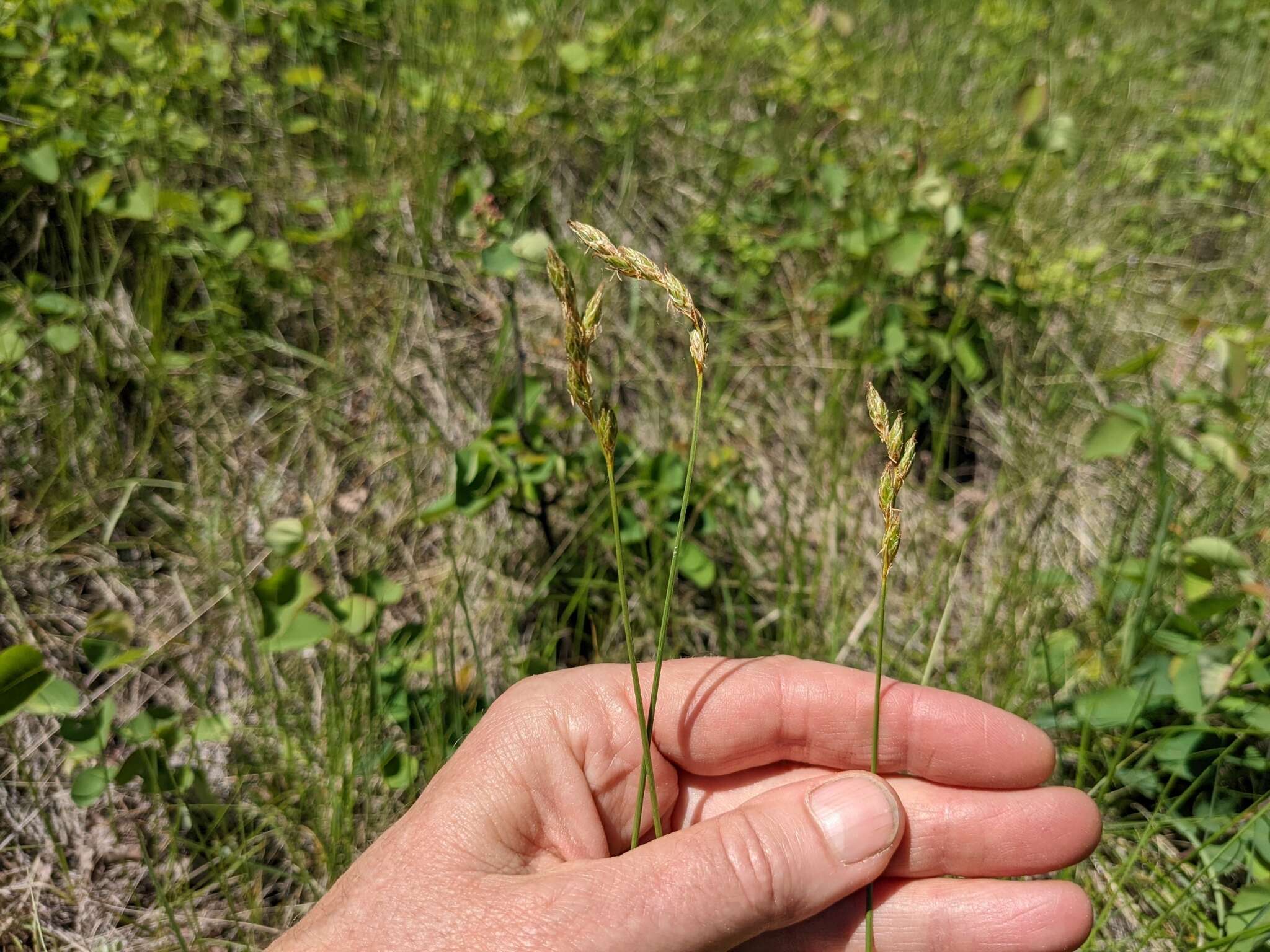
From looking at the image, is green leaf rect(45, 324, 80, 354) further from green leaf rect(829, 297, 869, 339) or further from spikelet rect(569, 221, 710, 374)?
green leaf rect(829, 297, 869, 339)

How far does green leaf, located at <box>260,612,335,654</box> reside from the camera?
6.47 ft

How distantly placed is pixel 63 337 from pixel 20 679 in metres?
1.14

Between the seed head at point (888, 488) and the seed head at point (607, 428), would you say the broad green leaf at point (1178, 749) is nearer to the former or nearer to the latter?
the seed head at point (888, 488)

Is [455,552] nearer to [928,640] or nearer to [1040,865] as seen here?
[928,640]

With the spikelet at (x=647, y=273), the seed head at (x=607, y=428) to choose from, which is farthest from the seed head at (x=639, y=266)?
the seed head at (x=607, y=428)

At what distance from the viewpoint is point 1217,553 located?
191cm

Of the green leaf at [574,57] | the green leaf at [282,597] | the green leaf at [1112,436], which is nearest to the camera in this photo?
the green leaf at [282,597]

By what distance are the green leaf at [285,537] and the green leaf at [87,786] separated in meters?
0.59

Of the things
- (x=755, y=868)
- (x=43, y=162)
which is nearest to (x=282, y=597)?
(x=755, y=868)

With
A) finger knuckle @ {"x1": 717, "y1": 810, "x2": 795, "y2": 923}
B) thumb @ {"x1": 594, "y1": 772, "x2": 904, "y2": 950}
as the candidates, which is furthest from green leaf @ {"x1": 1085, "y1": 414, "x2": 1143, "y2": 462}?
finger knuckle @ {"x1": 717, "y1": 810, "x2": 795, "y2": 923}

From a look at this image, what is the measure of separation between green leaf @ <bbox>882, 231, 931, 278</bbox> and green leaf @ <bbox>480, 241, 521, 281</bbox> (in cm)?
120

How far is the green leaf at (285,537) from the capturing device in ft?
6.84

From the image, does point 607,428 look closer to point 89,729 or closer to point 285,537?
point 285,537

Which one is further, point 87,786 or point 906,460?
point 87,786
